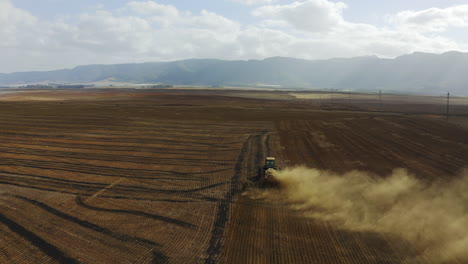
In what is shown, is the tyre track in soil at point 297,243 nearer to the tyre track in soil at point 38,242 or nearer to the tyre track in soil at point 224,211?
the tyre track in soil at point 224,211

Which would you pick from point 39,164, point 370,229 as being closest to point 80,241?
point 370,229

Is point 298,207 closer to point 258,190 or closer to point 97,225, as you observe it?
point 258,190

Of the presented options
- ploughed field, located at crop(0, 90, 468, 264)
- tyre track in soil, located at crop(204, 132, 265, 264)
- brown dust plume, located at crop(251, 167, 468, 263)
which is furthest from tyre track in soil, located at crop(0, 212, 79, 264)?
brown dust plume, located at crop(251, 167, 468, 263)

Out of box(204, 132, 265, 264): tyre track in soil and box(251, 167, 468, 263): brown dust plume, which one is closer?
box(204, 132, 265, 264): tyre track in soil

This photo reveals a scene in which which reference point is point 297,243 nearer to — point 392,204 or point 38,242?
point 392,204

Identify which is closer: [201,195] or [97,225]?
[97,225]

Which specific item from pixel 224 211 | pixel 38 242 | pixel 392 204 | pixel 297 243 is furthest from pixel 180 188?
pixel 392 204

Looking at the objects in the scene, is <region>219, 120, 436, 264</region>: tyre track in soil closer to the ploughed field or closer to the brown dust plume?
the ploughed field

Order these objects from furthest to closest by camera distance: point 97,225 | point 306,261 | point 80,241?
point 97,225 < point 80,241 < point 306,261

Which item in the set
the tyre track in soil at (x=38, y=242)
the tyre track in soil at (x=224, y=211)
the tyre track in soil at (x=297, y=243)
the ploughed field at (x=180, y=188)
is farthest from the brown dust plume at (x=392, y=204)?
the tyre track in soil at (x=38, y=242)
